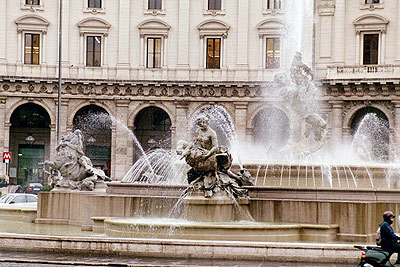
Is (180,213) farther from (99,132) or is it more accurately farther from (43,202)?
(99,132)

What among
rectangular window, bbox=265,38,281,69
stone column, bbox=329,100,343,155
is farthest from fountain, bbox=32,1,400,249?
rectangular window, bbox=265,38,281,69

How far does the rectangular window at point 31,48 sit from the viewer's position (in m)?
63.8

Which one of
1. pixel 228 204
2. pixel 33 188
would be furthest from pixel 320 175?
pixel 33 188

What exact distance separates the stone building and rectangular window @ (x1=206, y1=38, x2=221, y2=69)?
7cm

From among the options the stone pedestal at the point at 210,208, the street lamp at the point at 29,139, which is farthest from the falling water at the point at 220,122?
the stone pedestal at the point at 210,208

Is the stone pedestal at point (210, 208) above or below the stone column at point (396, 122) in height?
below

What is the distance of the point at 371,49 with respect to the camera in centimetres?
6088

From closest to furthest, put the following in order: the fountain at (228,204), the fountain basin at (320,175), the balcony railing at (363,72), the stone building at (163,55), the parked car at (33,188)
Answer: the fountain at (228,204)
the fountain basin at (320,175)
the parked car at (33,188)
the balcony railing at (363,72)
the stone building at (163,55)

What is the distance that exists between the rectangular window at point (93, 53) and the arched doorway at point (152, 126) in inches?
203

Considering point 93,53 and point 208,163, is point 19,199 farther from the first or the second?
point 93,53

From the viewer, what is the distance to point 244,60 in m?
63.0

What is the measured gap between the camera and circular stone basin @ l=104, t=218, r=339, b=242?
20047 millimetres

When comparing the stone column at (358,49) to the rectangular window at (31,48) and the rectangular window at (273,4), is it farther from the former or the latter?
the rectangular window at (31,48)

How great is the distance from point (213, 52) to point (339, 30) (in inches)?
349
